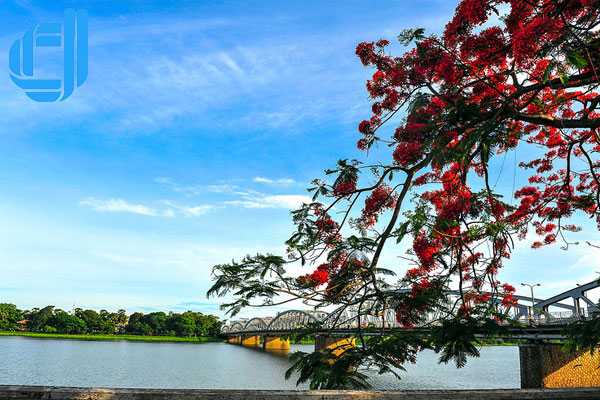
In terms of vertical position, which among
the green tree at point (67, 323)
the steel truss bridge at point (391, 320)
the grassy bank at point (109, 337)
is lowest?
the grassy bank at point (109, 337)

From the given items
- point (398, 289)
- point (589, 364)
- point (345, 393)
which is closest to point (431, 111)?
point (398, 289)

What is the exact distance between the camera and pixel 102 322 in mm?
103188

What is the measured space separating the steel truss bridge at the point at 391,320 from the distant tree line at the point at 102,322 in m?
9.32

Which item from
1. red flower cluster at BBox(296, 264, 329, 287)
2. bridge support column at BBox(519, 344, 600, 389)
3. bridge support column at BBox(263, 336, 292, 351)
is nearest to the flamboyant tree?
red flower cluster at BBox(296, 264, 329, 287)

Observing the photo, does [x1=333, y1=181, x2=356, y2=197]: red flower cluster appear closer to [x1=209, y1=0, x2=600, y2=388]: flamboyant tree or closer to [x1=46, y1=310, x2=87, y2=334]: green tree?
[x1=209, y1=0, x2=600, y2=388]: flamboyant tree

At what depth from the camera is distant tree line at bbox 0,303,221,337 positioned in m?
101

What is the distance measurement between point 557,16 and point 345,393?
4511 millimetres

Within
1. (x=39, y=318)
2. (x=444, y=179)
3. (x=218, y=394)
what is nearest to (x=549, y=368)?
(x=444, y=179)

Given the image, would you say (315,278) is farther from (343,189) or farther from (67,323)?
(67,323)

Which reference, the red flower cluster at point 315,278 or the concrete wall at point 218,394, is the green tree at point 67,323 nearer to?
the red flower cluster at point 315,278

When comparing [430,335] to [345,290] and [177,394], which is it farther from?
[177,394]

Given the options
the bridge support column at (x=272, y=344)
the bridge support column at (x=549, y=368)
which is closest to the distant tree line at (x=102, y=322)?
the bridge support column at (x=272, y=344)

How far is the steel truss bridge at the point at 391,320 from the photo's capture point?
7.44 meters

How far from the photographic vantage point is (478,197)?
290 inches
